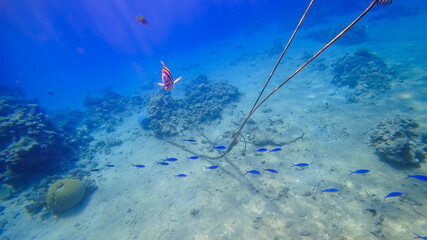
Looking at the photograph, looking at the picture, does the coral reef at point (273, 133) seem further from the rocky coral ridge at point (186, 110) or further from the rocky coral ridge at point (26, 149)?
the rocky coral ridge at point (26, 149)

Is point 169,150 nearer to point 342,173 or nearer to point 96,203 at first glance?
point 96,203

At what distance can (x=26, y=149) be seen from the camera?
877 cm

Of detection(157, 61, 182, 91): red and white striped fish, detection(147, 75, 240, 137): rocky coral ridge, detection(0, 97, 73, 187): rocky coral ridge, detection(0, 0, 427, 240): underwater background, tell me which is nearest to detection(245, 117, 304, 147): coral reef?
detection(0, 0, 427, 240): underwater background

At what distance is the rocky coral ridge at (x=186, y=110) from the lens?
11.3 metres

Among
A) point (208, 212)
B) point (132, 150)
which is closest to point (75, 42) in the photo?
point (132, 150)

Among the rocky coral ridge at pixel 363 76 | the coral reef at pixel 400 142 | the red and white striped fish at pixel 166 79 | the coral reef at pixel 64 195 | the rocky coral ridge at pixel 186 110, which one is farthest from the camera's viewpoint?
the rocky coral ridge at pixel 186 110

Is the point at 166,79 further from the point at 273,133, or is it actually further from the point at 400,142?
the point at 400,142

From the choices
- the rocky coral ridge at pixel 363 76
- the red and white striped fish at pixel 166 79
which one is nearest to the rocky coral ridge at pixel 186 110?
the red and white striped fish at pixel 166 79

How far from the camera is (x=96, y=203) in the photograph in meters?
7.92

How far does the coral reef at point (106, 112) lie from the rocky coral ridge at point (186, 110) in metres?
5.71

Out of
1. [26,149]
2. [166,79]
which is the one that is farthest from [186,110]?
[166,79]

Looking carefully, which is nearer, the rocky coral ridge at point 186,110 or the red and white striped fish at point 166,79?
the red and white striped fish at point 166,79

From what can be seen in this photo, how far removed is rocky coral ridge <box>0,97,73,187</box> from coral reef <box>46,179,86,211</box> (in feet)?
10.0

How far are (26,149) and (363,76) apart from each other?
71.1 ft
